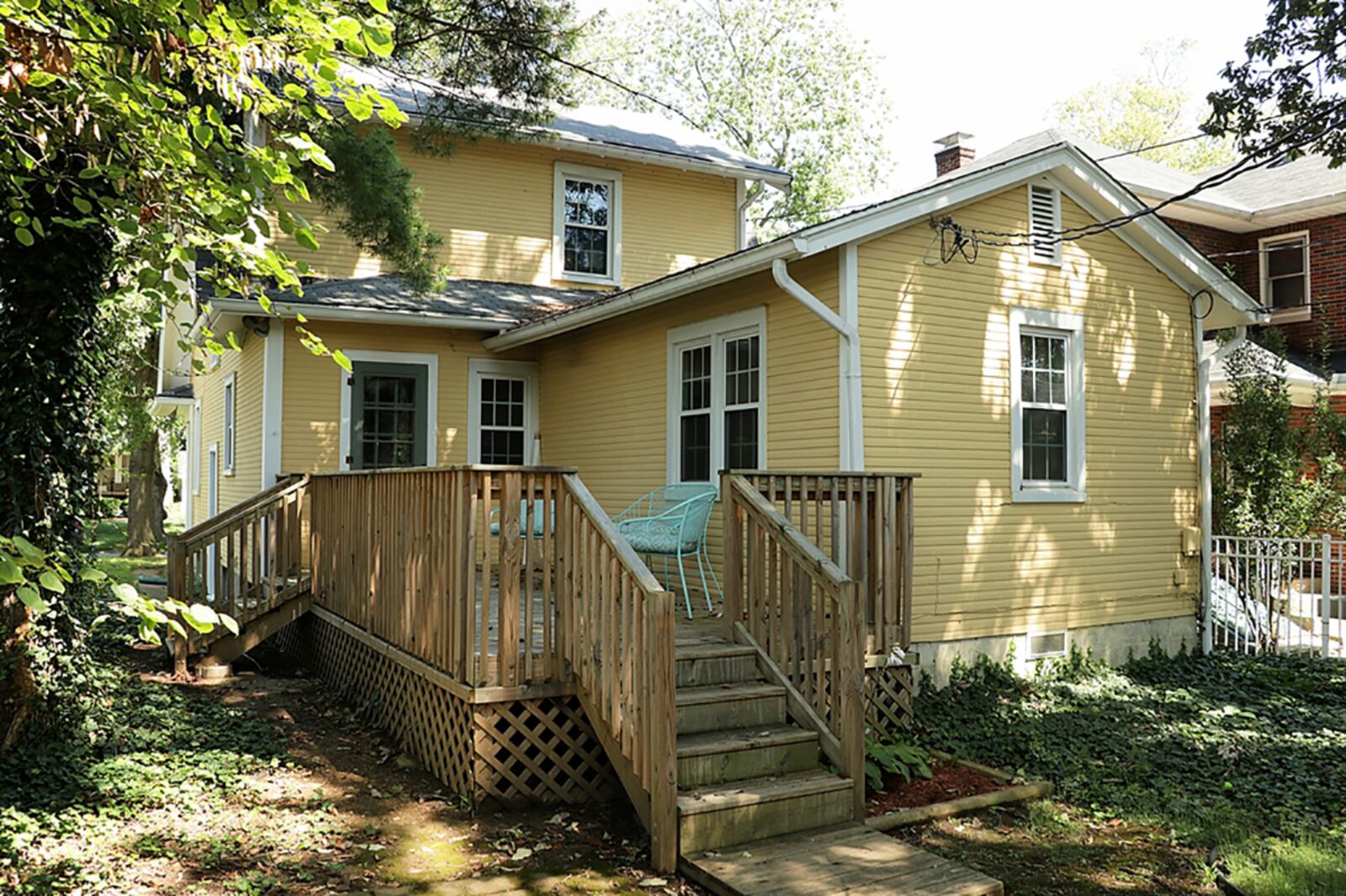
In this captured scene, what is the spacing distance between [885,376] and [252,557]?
5.36m

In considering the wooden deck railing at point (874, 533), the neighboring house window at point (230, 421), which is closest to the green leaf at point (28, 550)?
the wooden deck railing at point (874, 533)

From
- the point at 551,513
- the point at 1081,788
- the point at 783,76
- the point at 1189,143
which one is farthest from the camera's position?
the point at 1189,143

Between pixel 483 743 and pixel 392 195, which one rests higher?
pixel 392 195

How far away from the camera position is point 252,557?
834 centimetres

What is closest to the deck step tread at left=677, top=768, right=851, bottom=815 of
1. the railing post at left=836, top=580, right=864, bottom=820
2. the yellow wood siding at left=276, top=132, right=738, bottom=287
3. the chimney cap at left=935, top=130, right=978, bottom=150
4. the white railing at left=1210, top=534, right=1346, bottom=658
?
the railing post at left=836, top=580, right=864, bottom=820

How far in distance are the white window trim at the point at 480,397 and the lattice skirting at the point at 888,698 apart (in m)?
5.74

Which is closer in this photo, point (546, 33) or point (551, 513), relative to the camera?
point (551, 513)

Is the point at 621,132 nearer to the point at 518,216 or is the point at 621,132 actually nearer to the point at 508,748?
the point at 518,216

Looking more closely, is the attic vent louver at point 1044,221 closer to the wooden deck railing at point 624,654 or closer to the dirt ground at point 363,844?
the wooden deck railing at point 624,654

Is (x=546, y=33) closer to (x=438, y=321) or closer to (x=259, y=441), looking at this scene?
(x=438, y=321)

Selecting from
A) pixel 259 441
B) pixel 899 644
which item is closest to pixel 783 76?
pixel 259 441

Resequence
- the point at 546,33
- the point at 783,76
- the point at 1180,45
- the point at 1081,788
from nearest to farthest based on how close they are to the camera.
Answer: the point at 1081,788 < the point at 546,33 < the point at 783,76 < the point at 1180,45

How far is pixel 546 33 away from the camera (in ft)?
32.7

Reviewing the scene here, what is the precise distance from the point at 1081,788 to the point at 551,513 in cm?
361
